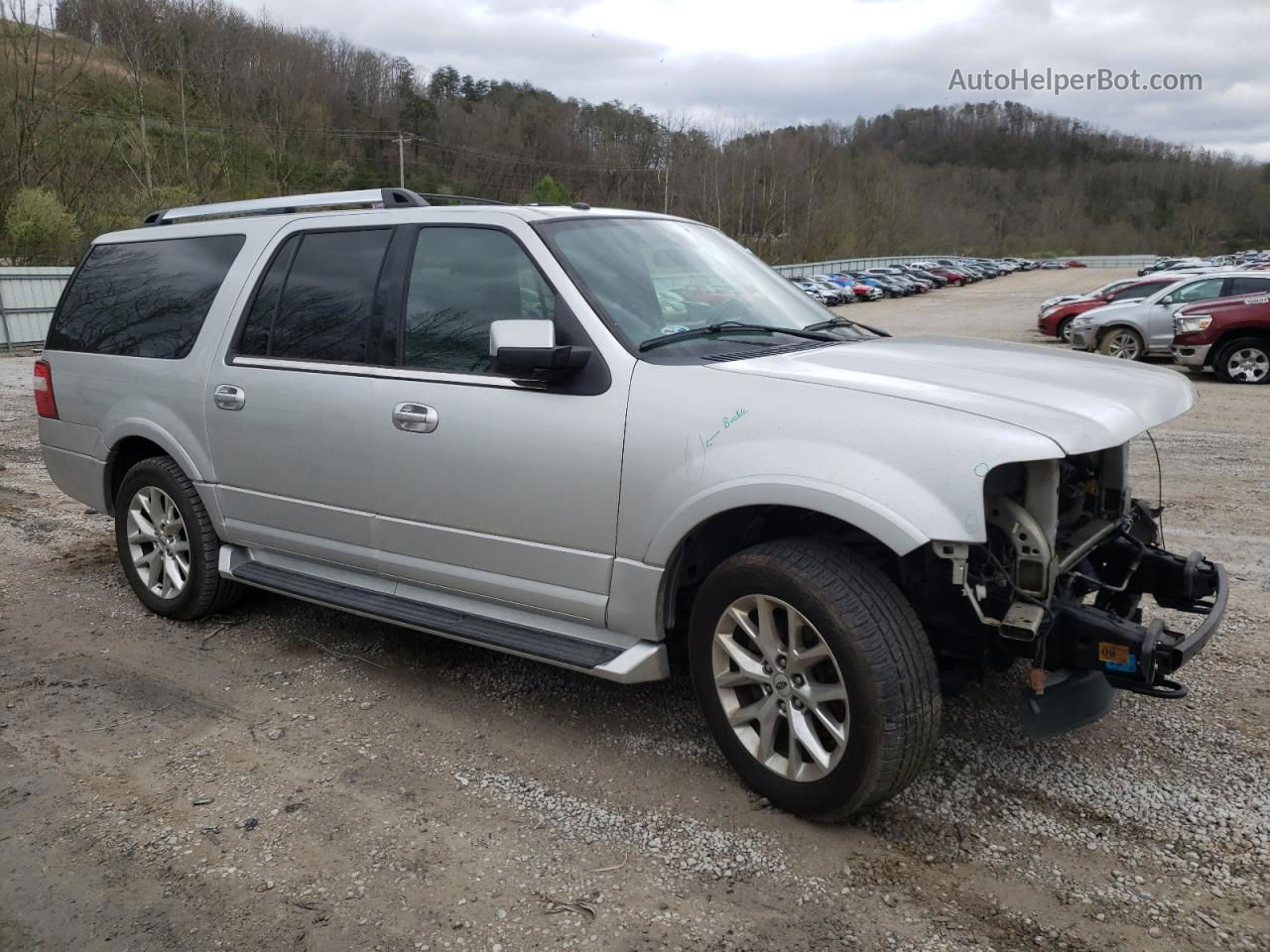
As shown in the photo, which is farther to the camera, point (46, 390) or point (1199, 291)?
point (1199, 291)

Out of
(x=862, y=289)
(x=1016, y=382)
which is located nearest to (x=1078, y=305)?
(x=1016, y=382)

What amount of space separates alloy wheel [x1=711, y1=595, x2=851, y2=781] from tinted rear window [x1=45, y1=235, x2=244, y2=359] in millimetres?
3139

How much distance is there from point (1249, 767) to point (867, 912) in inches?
66.4

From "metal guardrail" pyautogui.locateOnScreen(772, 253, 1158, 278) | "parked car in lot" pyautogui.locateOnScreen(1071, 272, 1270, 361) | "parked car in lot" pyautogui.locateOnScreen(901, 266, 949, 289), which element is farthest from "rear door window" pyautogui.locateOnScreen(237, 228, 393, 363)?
"parked car in lot" pyautogui.locateOnScreen(901, 266, 949, 289)

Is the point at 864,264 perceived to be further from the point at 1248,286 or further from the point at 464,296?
the point at 464,296

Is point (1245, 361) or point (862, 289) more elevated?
point (862, 289)

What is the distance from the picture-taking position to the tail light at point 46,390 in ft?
18.2

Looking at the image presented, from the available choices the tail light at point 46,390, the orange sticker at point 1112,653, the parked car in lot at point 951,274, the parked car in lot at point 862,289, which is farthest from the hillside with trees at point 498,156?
the orange sticker at point 1112,653

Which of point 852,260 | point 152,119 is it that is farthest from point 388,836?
point 852,260

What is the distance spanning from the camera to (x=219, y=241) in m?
4.88

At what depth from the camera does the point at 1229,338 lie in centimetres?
1446

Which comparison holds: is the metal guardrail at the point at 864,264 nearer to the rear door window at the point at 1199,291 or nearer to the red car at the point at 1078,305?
the red car at the point at 1078,305

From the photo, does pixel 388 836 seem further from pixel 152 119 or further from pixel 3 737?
pixel 152 119

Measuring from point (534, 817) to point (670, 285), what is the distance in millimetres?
2049
